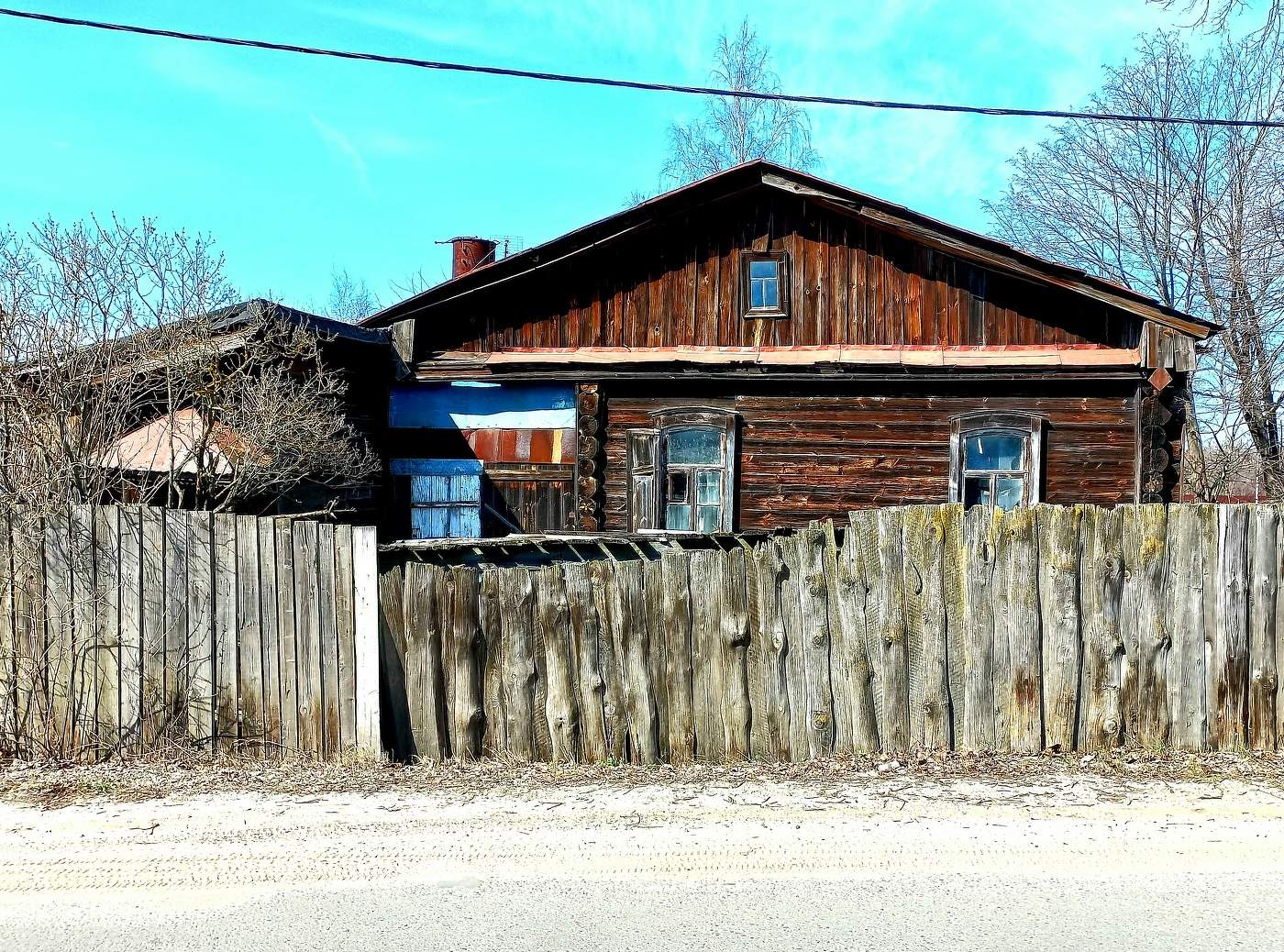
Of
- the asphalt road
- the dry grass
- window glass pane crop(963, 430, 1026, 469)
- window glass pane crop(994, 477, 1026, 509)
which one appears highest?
window glass pane crop(963, 430, 1026, 469)

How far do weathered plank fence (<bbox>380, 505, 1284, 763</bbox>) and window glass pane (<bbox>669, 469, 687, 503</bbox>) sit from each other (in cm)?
740

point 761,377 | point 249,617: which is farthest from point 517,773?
point 761,377

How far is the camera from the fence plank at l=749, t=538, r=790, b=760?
6.03m

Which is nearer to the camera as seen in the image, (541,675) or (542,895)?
(542,895)

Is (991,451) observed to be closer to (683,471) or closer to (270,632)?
(683,471)

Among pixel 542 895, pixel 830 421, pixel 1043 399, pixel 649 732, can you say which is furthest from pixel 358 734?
pixel 1043 399

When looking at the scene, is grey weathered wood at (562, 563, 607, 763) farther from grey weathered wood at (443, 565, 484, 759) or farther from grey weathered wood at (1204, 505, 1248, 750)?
grey weathered wood at (1204, 505, 1248, 750)

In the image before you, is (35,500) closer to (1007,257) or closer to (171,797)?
(171,797)

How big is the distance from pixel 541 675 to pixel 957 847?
2.49m

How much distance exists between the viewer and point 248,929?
4039 mm

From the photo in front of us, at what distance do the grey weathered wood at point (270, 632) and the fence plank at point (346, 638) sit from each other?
0.38m

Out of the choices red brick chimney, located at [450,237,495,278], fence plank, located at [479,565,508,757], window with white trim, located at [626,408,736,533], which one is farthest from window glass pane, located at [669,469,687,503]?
fence plank, located at [479,565,508,757]

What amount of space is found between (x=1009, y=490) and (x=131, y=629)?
10474mm

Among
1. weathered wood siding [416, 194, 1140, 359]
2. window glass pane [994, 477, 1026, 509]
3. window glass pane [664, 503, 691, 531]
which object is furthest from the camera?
window glass pane [664, 503, 691, 531]
